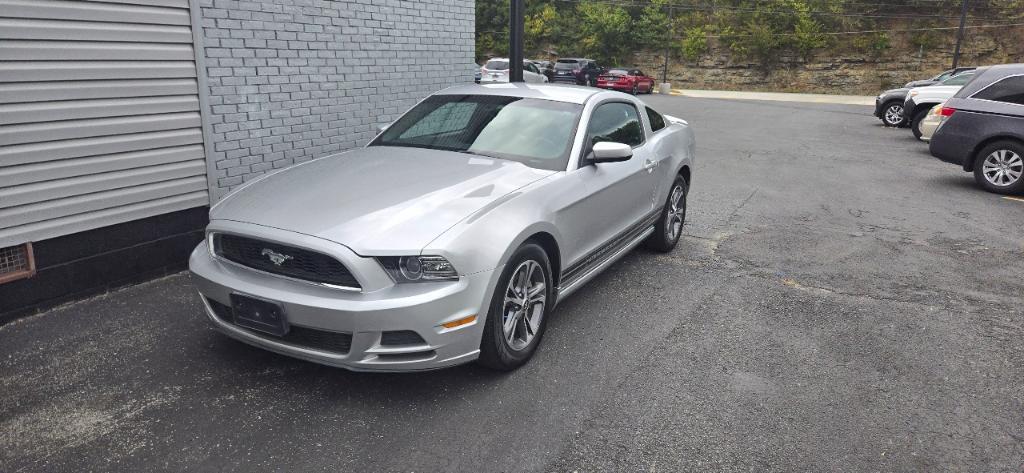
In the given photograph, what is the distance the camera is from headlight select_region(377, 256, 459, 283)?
131 inches

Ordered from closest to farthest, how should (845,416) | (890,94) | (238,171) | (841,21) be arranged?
(845,416) < (238,171) < (890,94) < (841,21)

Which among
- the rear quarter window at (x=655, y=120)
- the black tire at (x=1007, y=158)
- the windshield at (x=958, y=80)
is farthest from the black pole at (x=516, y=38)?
the windshield at (x=958, y=80)

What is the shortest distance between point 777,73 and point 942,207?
4380cm

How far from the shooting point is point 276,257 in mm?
3447

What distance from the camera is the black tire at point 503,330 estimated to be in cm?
360

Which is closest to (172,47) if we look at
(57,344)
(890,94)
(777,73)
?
(57,344)

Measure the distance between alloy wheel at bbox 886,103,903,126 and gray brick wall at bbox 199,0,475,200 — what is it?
15212 mm

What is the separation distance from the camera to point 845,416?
350 cm

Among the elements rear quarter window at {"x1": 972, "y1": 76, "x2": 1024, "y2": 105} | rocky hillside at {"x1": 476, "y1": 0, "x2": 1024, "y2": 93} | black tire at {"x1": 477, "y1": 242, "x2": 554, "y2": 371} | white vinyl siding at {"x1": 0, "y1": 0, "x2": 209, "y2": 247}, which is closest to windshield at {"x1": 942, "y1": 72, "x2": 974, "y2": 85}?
rear quarter window at {"x1": 972, "y1": 76, "x2": 1024, "y2": 105}

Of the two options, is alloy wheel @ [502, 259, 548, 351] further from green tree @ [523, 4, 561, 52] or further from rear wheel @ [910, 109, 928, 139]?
green tree @ [523, 4, 561, 52]

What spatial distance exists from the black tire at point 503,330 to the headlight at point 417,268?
331mm

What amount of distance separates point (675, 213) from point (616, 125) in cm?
147

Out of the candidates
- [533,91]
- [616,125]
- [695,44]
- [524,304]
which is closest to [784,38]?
[695,44]

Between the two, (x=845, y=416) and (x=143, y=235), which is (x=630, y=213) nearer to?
(x=845, y=416)
